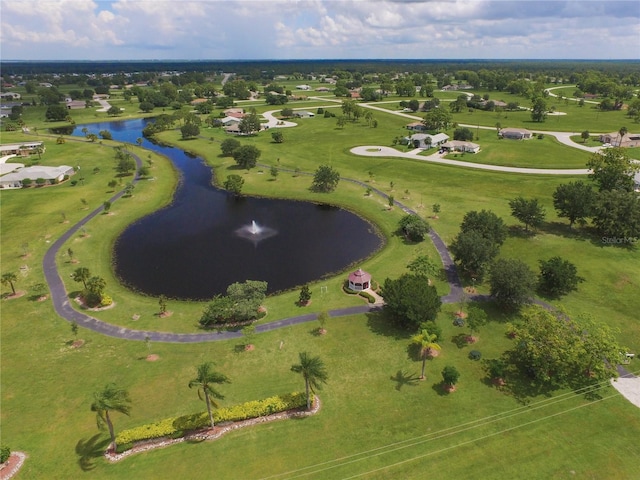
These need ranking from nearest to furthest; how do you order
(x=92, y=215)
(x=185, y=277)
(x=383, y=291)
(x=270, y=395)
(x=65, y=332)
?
(x=270, y=395), (x=65, y=332), (x=383, y=291), (x=185, y=277), (x=92, y=215)

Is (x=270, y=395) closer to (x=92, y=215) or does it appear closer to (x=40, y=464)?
(x=40, y=464)

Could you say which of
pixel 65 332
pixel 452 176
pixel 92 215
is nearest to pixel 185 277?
pixel 65 332

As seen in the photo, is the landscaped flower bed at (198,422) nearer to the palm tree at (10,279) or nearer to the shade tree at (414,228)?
the palm tree at (10,279)

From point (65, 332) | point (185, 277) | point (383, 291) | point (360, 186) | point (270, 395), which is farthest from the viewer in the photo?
A: point (360, 186)

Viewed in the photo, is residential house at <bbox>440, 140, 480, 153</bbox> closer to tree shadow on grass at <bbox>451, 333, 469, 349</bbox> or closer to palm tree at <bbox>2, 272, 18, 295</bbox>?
tree shadow on grass at <bbox>451, 333, 469, 349</bbox>

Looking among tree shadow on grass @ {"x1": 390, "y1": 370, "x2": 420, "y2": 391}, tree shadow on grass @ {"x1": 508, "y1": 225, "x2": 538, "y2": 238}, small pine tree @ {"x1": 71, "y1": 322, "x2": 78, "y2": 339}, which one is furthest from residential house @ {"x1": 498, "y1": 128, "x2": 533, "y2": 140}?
small pine tree @ {"x1": 71, "y1": 322, "x2": 78, "y2": 339}

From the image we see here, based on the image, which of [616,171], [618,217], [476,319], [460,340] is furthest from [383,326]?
[616,171]
